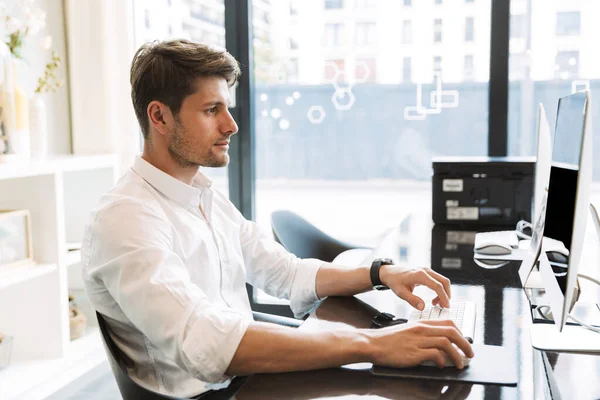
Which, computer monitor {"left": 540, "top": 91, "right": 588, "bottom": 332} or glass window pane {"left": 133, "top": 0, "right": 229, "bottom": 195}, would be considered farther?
A: glass window pane {"left": 133, "top": 0, "right": 229, "bottom": 195}

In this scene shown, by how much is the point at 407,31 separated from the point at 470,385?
285cm

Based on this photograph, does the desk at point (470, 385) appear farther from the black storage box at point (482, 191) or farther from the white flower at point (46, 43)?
the white flower at point (46, 43)

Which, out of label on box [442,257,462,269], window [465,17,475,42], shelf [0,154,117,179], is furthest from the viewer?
window [465,17,475,42]

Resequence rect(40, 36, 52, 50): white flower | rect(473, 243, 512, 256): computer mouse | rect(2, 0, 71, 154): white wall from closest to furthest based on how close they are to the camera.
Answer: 1. rect(473, 243, 512, 256): computer mouse
2. rect(40, 36, 52, 50): white flower
3. rect(2, 0, 71, 154): white wall

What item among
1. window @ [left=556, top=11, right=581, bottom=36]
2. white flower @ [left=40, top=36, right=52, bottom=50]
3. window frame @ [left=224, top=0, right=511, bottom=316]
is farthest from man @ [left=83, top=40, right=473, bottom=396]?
window @ [left=556, top=11, right=581, bottom=36]

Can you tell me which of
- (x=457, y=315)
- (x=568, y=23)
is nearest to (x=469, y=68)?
(x=568, y=23)

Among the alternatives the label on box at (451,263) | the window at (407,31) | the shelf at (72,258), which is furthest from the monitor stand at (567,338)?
the window at (407,31)

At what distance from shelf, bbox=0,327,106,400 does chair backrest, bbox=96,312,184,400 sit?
1.45 meters

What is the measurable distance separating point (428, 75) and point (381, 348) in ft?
8.85

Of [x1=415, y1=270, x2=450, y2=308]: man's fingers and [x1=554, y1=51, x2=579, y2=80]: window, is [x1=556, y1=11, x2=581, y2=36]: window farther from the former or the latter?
[x1=415, y1=270, x2=450, y2=308]: man's fingers

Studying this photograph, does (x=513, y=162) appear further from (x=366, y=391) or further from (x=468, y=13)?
(x=366, y=391)

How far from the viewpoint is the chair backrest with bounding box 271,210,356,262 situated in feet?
9.79

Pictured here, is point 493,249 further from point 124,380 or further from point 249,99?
point 249,99

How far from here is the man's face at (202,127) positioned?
66.9 inches
